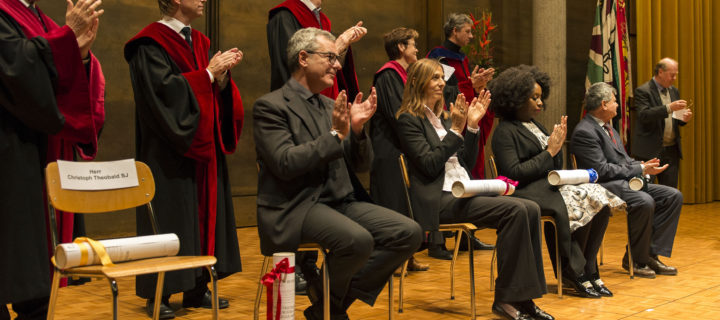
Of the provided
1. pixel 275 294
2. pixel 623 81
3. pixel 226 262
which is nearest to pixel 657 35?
pixel 623 81

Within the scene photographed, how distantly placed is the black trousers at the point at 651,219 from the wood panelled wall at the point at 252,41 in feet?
12.6

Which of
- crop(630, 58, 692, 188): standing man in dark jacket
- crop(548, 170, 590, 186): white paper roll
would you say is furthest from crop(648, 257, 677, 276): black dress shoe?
crop(630, 58, 692, 188): standing man in dark jacket

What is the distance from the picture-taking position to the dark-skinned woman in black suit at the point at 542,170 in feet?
13.1

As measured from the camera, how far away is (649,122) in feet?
23.7

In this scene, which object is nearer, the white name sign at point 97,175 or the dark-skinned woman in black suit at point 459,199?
the white name sign at point 97,175

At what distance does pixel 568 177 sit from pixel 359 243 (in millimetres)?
1642

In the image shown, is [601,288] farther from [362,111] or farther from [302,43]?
[302,43]

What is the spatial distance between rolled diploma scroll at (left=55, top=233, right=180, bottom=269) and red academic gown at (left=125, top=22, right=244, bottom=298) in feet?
2.49

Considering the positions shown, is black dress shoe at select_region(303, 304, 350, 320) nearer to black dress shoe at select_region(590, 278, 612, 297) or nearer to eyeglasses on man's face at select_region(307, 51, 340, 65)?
eyeglasses on man's face at select_region(307, 51, 340, 65)

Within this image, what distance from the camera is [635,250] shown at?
4.72 m

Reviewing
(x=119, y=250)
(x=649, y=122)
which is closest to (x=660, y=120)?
(x=649, y=122)

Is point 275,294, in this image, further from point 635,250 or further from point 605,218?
point 635,250

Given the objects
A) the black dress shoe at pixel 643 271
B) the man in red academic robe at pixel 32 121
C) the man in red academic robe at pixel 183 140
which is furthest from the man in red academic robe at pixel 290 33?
the black dress shoe at pixel 643 271

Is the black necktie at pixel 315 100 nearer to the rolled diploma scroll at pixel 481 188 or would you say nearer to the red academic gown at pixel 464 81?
the rolled diploma scroll at pixel 481 188
